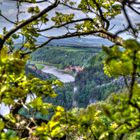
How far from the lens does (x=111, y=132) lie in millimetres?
5270

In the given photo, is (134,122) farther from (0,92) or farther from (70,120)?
(70,120)

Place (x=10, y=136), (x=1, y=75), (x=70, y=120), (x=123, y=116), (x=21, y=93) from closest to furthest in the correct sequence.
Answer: (x=10, y=136), (x=123, y=116), (x=1, y=75), (x=21, y=93), (x=70, y=120)

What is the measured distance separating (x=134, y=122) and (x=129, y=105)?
31 centimetres

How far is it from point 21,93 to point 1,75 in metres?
0.42

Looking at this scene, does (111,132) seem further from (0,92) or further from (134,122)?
(0,92)

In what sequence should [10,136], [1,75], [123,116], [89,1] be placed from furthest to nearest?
[89,1] < [1,75] < [123,116] < [10,136]

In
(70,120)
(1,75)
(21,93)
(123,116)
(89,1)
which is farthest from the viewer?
(89,1)

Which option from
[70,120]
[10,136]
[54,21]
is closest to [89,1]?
[54,21]

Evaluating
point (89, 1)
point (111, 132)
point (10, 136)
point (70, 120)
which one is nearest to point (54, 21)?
point (89, 1)

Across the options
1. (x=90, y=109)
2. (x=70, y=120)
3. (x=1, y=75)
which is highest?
(x=1, y=75)

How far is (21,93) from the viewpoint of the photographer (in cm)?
509

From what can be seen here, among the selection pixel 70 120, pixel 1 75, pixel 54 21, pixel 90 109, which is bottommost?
pixel 70 120

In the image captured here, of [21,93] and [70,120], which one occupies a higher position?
[21,93]

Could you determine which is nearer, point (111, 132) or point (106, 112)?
point (106, 112)
